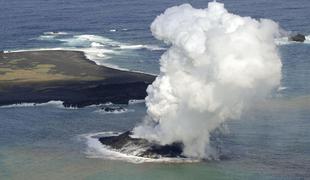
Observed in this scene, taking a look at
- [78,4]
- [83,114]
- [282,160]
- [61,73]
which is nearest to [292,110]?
[282,160]

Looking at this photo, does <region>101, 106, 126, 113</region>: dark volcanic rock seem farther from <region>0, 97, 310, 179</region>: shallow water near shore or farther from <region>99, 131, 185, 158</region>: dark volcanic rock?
<region>99, 131, 185, 158</region>: dark volcanic rock

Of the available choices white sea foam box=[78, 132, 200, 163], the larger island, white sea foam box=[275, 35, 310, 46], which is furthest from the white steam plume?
white sea foam box=[275, 35, 310, 46]

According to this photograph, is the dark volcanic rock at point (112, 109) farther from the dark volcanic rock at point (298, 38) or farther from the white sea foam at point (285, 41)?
the dark volcanic rock at point (298, 38)

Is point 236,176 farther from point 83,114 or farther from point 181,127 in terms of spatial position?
point 83,114

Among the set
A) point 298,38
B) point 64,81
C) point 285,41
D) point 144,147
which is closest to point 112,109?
point 64,81

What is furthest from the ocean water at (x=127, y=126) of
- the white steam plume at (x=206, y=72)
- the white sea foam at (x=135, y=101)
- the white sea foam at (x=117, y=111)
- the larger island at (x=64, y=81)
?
the white steam plume at (x=206, y=72)
